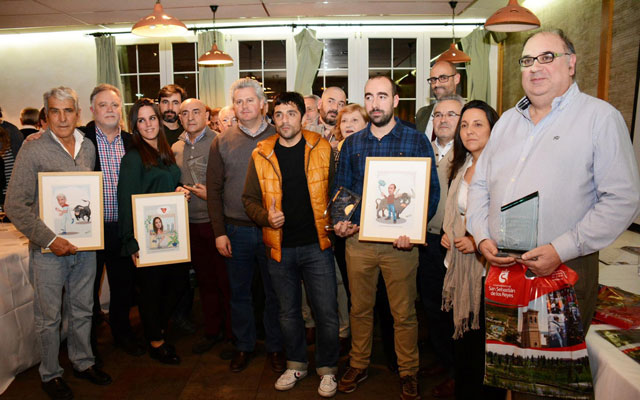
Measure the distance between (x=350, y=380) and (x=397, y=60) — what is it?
253 inches

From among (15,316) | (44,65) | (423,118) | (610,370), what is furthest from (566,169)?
(44,65)

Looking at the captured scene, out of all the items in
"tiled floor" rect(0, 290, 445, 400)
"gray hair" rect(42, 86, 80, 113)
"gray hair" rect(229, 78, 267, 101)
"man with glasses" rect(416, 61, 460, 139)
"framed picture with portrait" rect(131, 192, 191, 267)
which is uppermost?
"man with glasses" rect(416, 61, 460, 139)

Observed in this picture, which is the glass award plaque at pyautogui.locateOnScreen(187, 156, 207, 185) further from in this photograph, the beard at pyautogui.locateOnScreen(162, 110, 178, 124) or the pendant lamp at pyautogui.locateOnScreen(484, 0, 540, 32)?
the pendant lamp at pyautogui.locateOnScreen(484, 0, 540, 32)

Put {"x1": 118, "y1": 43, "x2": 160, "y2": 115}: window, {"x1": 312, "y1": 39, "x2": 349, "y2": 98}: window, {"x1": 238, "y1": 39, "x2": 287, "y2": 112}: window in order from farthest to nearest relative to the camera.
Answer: {"x1": 118, "y1": 43, "x2": 160, "y2": 115}: window
{"x1": 238, "y1": 39, "x2": 287, "y2": 112}: window
{"x1": 312, "y1": 39, "x2": 349, "y2": 98}: window

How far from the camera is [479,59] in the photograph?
23.7 ft

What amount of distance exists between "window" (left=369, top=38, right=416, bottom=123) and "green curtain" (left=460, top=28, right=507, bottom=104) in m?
0.95

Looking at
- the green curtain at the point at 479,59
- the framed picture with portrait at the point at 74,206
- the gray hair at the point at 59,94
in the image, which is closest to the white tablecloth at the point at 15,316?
the framed picture with portrait at the point at 74,206

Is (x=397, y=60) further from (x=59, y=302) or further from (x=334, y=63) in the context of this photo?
(x=59, y=302)

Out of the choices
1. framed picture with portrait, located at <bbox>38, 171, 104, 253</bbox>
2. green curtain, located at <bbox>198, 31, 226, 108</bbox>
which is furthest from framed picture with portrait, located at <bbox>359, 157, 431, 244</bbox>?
green curtain, located at <bbox>198, 31, 226, 108</bbox>

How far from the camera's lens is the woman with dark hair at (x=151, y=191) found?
2.85m

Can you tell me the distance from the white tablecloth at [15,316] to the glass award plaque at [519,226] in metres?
3.16

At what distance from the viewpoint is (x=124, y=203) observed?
284 centimetres

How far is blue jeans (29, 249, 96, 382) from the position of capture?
262 cm

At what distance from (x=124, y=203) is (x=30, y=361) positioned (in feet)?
4.55
